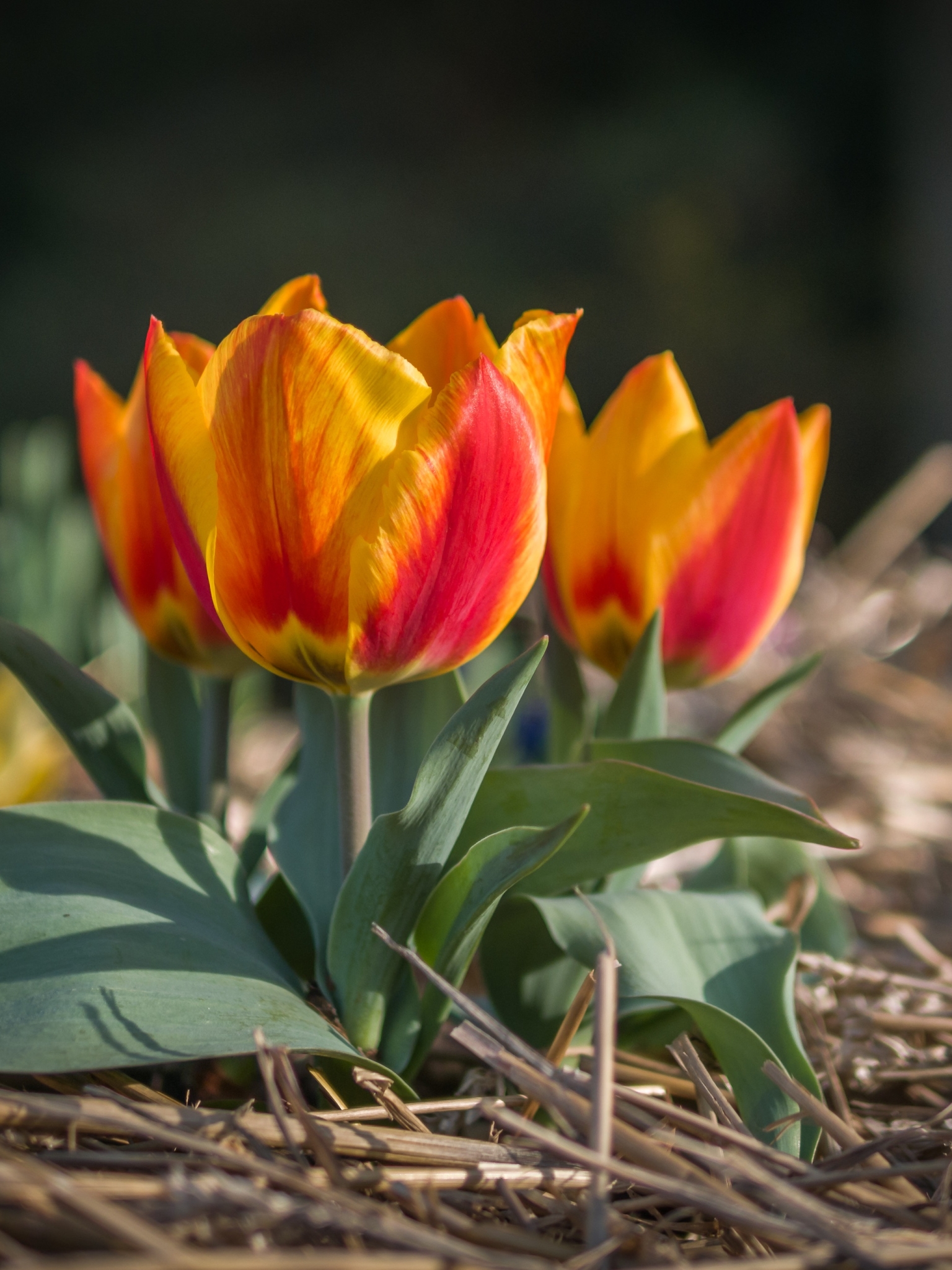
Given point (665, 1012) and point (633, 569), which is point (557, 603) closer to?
point (633, 569)

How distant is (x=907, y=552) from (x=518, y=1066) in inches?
61.4

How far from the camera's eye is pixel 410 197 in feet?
8.20

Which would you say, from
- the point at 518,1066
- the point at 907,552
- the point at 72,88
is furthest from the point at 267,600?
the point at 72,88

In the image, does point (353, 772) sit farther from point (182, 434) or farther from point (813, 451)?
point (813, 451)

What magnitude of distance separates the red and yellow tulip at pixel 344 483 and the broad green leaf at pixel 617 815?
0.27ft

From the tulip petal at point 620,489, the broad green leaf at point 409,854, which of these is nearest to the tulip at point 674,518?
the tulip petal at point 620,489

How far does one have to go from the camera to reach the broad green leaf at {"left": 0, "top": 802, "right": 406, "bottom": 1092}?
1.08 ft

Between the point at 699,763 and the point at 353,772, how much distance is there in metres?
0.14

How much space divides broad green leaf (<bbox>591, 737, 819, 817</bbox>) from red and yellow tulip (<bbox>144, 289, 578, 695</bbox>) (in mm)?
106

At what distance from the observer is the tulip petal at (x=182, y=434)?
339 millimetres

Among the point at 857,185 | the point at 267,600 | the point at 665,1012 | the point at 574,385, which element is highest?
the point at 857,185

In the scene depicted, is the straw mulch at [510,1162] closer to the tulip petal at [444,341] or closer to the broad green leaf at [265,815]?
the broad green leaf at [265,815]

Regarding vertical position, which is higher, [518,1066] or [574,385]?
[574,385]

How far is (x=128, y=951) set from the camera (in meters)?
0.36
